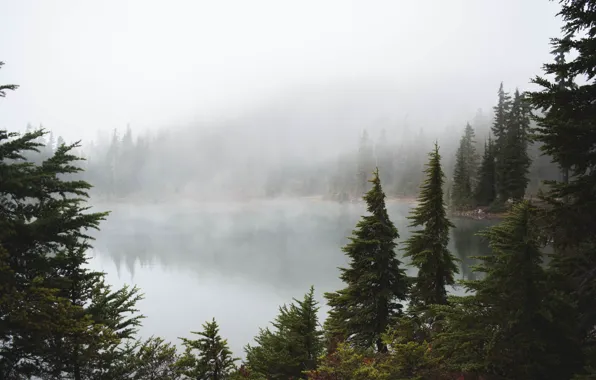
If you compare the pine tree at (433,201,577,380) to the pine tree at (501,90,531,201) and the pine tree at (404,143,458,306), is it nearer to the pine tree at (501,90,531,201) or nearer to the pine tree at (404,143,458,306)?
the pine tree at (404,143,458,306)

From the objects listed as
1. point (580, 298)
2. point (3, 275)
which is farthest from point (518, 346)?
point (3, 275)

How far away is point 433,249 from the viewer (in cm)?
1608

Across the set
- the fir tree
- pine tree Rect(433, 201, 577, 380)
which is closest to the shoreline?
the fir tree

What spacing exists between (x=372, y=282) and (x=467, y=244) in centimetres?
4132

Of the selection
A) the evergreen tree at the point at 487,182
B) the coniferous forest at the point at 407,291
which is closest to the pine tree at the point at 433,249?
the coniferous forest at the point at 407,291

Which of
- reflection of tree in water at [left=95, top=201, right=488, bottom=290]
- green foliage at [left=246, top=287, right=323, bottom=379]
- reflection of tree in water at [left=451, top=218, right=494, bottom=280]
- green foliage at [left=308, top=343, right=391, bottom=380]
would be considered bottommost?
reflection of tree in water at [left=95, top=201, right=488, bottom=290]

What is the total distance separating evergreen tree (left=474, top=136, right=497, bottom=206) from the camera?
67.8 metres

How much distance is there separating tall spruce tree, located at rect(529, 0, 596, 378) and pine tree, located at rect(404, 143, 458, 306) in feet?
29.8

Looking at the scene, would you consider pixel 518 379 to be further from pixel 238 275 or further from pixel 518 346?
pixel 238 275

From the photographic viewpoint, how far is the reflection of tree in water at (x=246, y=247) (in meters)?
52.0

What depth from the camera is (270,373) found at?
13195mm

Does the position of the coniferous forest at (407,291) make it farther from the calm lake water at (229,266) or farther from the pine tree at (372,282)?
the calm lake water at (229,266)

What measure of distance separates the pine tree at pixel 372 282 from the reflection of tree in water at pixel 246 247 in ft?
72.6

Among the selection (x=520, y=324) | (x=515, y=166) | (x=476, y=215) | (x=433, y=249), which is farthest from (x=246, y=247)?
(x=520, y=324)
